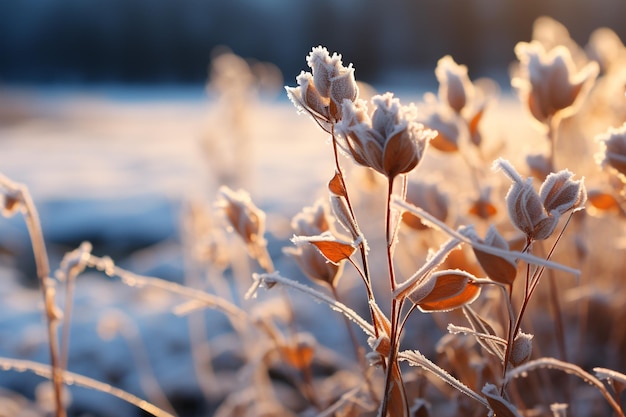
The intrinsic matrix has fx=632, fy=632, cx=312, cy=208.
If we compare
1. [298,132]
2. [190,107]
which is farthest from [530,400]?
[190,107]

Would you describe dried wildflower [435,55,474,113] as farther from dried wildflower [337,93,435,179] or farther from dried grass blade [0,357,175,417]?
dried grass blade [0,357,175,417]

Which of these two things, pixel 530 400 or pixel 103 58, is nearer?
pixel 530 400

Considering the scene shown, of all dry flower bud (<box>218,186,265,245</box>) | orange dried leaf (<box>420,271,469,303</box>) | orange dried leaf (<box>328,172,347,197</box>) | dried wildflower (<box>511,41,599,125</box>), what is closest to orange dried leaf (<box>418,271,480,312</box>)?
orange dried leaf (<box>420,271,469,303</box>)

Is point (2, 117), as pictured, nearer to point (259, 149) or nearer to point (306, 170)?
point (259, 149)

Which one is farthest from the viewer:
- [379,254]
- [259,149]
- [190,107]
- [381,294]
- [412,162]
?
[190,107]

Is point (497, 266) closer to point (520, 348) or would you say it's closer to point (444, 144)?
point (520, 348)
